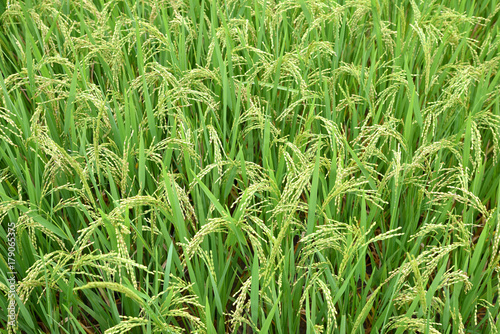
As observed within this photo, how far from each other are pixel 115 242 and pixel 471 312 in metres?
1.13

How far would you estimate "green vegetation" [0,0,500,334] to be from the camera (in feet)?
4.20

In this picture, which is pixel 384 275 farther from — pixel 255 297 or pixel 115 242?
pixel 115 242

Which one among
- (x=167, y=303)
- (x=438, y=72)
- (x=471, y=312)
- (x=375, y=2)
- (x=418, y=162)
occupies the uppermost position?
(x=375, y=2)

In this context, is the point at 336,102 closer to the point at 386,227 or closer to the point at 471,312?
the point at 386,227

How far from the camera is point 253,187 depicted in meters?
Result: 1.27

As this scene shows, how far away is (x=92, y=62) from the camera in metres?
2.32

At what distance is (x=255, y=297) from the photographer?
4.05 feet

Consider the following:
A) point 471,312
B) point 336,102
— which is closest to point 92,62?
point 336,102

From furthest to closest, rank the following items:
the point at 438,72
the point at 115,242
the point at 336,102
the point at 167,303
Result: the point at 438,72 < the point at 336,102 < the point at 115,242 < the point at 167,303

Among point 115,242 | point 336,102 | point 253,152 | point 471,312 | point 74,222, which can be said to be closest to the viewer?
point 115,242

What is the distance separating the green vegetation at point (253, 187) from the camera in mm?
1280

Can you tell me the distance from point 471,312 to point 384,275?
295mm

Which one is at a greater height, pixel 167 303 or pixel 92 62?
pixel 92 62

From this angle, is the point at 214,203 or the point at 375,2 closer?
the point at 214,203
